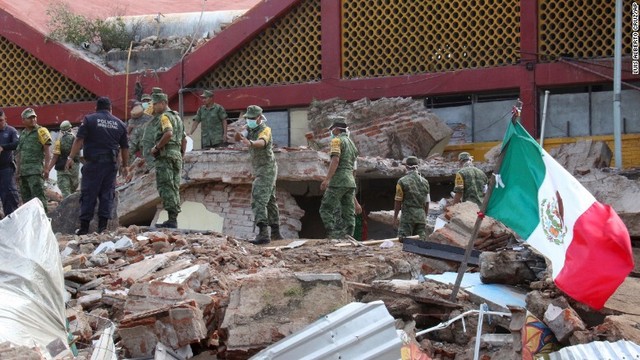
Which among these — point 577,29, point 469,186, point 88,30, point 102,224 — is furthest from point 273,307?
point 88,30

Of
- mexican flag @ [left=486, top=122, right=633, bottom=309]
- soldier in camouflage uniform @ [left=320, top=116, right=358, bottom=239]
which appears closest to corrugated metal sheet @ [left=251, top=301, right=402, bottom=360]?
mexican flag @ [left=486, top=122, right=633, bottom=309]

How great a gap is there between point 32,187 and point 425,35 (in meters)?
8.40

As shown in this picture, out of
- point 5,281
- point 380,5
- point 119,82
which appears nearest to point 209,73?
point 119,82

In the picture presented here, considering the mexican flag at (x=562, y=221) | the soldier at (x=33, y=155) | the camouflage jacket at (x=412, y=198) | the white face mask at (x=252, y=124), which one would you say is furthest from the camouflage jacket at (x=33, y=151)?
the mexican flag at (x=562, y=221)

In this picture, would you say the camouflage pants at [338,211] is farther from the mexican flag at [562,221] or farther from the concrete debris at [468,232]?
the mexican flag at [562,221]

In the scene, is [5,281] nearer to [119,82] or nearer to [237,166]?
[237,166]

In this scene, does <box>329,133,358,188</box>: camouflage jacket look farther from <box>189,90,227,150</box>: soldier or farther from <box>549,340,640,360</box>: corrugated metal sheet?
<box>549,340,640,360</box>: corrugated metal sheet

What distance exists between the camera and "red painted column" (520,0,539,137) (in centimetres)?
1908

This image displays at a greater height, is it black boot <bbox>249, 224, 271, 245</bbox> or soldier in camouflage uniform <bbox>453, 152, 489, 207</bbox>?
soldier in camouflage uniform <bbox>453, 152, 489, 207</bbox>

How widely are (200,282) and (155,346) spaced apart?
1702 mm

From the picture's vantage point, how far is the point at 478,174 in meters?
14.7

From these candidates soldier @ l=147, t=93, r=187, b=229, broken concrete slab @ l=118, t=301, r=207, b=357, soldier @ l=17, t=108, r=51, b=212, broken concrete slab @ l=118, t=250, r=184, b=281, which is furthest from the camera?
soldier @ l=17, t=108, r=51, b=212

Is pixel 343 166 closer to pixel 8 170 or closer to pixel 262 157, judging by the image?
pixel 262 157

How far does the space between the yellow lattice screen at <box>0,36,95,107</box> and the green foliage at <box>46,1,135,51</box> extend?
76 cm
